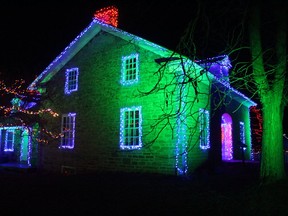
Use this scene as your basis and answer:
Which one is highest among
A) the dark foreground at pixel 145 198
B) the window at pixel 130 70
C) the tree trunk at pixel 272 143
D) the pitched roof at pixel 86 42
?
the pitched roof at pixel 86 42

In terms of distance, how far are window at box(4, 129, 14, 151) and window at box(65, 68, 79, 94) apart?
6.50 meters

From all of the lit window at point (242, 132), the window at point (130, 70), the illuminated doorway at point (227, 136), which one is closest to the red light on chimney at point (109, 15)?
the window at point (130, 70)

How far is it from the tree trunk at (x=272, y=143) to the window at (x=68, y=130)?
33.6 feet

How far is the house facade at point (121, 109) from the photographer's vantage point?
42.7ft

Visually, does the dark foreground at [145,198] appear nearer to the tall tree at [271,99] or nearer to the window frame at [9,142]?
the tall tree at [271,99]

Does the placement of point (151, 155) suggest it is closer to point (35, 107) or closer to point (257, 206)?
point (257, 206)

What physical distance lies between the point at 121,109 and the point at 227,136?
8.13 meters

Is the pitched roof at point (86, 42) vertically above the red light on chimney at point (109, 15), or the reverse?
the red light on chimney at point (109, 15)

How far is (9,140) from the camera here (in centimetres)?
2094

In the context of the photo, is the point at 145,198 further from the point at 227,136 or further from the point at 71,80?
the point at 227,136

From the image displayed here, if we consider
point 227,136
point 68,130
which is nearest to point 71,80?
point 68,130

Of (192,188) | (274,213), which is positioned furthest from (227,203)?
(192,188)

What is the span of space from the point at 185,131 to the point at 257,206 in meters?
5.86

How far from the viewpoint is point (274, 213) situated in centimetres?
691
